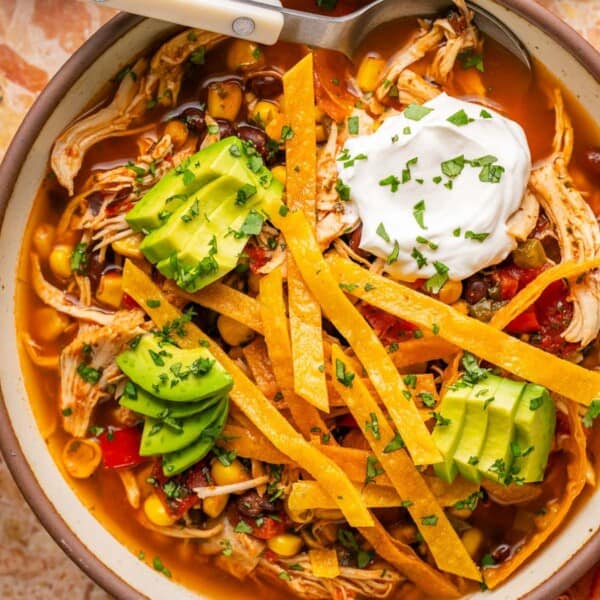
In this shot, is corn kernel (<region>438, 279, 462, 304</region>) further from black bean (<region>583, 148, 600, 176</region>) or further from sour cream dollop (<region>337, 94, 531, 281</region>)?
black bean (<region>583, 148, 600, 176</region>)

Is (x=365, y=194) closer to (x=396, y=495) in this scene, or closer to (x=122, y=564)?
(x=396, y=495)

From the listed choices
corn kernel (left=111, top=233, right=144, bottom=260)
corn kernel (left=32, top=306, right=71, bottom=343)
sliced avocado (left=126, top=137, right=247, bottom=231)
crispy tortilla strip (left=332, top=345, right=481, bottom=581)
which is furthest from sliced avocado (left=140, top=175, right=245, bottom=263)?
crispy tortilla strip (left=332, top=345, right=481, bottom=581)

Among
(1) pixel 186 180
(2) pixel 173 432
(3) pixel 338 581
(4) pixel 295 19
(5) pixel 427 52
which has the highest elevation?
(4) pixel 295 19

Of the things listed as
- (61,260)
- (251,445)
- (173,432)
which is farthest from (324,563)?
(61,260)

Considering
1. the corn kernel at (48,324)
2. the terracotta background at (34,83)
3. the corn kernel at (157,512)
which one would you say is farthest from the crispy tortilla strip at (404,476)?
the terracotta background at (34,83)

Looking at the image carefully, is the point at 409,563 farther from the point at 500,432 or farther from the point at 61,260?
the point at 61,260

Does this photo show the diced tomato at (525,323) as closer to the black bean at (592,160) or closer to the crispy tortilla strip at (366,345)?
the crispy tortilla strip at (366,345)

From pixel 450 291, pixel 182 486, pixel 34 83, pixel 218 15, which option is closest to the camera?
pixel 218 15
